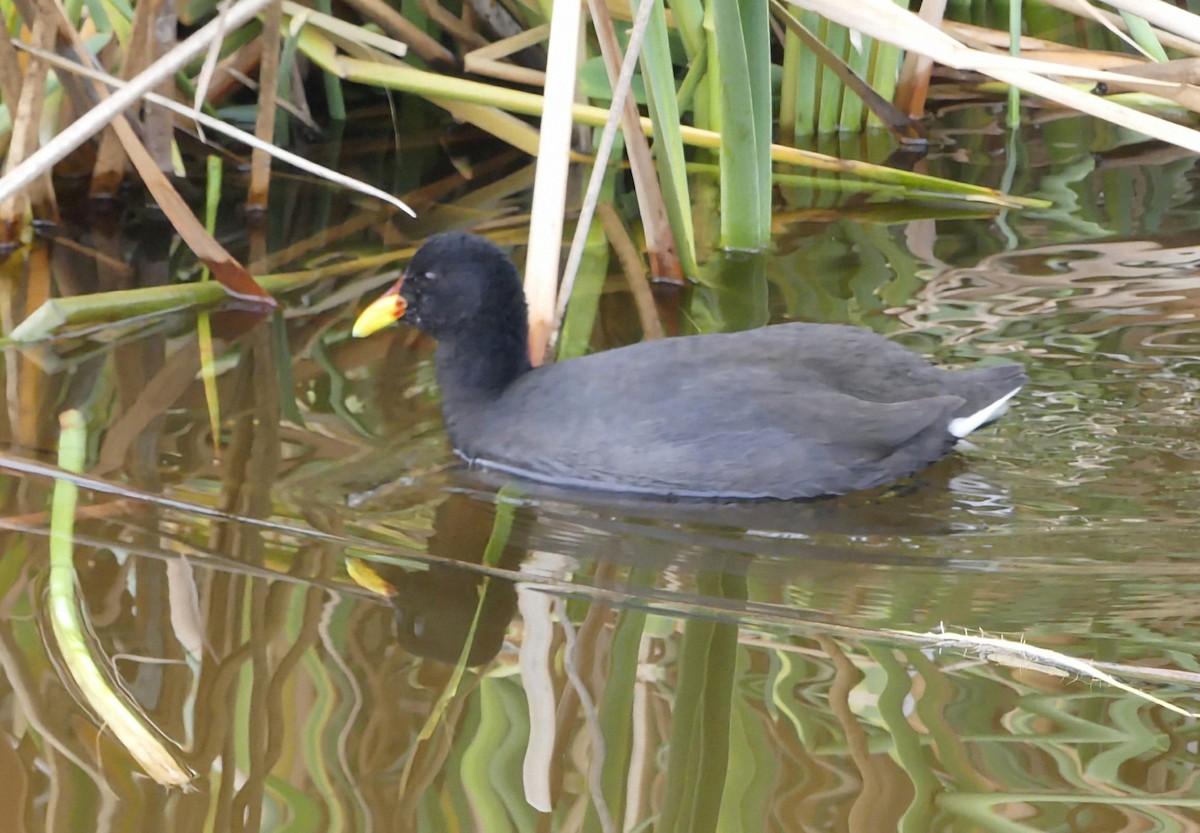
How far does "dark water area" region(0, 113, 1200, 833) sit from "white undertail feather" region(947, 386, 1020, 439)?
108 millimetres

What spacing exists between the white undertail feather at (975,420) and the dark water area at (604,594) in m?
0.11

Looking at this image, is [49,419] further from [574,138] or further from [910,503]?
[574,138]

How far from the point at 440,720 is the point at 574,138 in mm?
3307

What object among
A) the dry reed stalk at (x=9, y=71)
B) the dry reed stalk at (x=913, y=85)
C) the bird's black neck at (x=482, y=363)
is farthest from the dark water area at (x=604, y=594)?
the dry reed stalk at (x=913, y=85)

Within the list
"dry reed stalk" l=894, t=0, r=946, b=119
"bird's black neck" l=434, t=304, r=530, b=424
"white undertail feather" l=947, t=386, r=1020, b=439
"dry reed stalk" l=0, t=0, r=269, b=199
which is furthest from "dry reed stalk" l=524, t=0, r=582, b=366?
"dry reed stalk" l=894, t=0, r=946, b=119

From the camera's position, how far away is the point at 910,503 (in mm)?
2967

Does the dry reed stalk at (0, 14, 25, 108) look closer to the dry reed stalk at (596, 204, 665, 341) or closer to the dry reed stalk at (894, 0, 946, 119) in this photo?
the dry reed stalk at (596, 204, 665, 341)

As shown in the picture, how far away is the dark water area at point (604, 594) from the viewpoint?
191cm

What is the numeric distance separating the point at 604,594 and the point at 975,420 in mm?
948

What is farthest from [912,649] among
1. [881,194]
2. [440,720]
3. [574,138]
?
[574,138]

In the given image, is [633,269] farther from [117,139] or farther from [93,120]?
[93,120]

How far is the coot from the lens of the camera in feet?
9.55

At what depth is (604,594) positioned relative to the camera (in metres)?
2.45

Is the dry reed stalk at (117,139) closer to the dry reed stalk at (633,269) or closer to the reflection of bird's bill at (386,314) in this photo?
the reflection of bird's bill at (386,314)
